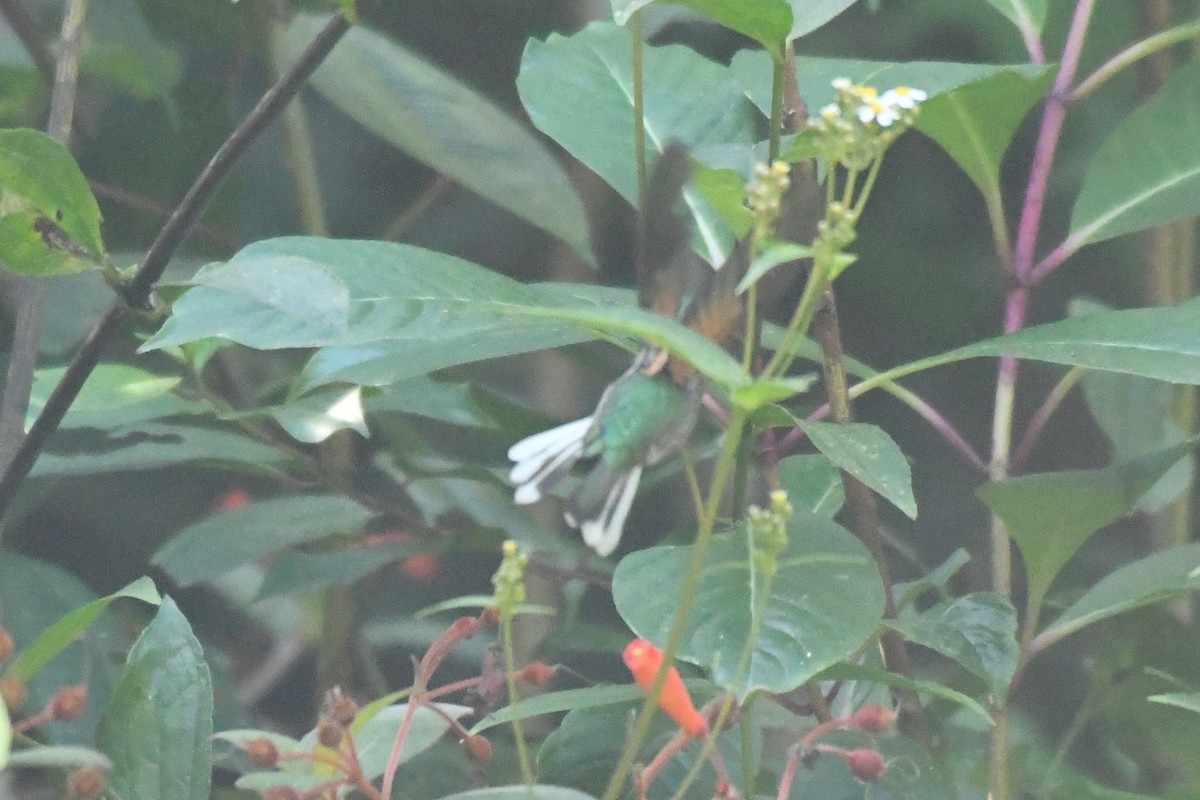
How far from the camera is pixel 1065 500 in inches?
27.8

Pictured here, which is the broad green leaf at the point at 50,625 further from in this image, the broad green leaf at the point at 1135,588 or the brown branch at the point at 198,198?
the broad green leaf at the point at 1135,588

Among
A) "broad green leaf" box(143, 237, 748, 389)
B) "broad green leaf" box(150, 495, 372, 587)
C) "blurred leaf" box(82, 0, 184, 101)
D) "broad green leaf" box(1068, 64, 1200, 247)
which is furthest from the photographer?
"blurred leaf" box(82, 0, 184, 101)

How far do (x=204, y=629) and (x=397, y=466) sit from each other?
28.6 inches

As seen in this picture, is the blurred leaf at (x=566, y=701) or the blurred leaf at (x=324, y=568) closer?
the blurred leaf at (x=566, y=701)

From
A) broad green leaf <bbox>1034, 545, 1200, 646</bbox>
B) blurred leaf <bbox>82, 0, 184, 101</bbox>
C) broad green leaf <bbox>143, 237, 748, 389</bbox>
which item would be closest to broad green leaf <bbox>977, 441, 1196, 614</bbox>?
broad green leaf <bbox>1034, 545, 1200, 646</bbox>

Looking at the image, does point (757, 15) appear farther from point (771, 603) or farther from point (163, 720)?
point (163, 720)

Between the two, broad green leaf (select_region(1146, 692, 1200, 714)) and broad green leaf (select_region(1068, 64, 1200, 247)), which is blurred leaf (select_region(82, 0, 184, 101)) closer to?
broad green leaf (select_region(1068, 64, 1200, 247))

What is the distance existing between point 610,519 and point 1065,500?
0.24 meters

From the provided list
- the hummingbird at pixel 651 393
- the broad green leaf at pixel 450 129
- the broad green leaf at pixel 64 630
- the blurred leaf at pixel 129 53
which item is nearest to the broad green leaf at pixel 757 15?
the hummingbird at pixel 651 393

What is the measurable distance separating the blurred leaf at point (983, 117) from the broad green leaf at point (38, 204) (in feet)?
1.43

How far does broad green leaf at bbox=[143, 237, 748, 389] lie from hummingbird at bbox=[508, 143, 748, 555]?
0.16 feet

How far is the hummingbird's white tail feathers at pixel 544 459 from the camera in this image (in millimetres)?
674

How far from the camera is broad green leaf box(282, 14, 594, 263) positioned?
3.30ft

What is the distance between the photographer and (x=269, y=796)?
52 cm
